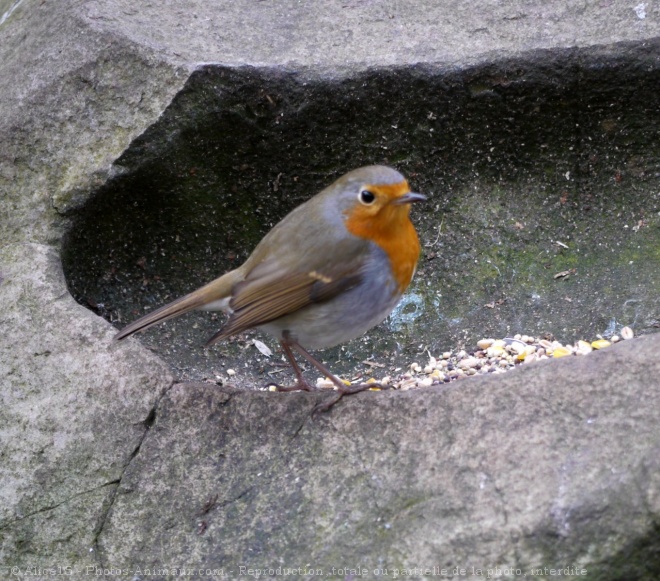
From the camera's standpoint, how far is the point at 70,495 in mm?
2896

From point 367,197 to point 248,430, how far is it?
35.3 inches

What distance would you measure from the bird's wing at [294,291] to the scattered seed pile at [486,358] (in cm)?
74

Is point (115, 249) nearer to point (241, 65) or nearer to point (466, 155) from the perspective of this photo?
point (241, 65)

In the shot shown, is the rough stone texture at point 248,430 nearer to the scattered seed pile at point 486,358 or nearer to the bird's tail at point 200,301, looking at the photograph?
the bird's tail at point 200,301

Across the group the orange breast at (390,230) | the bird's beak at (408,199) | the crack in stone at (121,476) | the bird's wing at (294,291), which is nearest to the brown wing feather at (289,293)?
the bird's wing at (294,291)

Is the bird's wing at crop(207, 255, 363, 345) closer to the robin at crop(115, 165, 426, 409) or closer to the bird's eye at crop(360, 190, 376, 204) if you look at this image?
the robin at crop(115, 165, 426, 409)

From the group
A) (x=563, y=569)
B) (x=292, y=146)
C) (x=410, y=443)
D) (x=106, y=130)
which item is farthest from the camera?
(x=292, y=146)

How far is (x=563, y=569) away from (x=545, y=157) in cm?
241

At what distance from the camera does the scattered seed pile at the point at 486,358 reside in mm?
3705

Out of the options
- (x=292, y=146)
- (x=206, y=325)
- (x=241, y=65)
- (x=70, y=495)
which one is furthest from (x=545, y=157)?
A: (x=70, y=495)

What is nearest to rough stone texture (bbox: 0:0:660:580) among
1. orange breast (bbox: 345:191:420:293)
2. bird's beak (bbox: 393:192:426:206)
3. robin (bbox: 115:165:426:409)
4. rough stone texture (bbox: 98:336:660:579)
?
rough stone texture (bbox: 98:336:660:579)

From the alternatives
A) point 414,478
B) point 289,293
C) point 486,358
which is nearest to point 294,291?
point 289,293

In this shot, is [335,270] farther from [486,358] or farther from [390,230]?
[486,358]

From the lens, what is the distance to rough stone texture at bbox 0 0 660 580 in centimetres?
244
